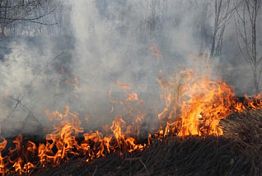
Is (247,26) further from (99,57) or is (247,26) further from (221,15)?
(99,57)

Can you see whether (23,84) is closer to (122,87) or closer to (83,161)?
(122,87)

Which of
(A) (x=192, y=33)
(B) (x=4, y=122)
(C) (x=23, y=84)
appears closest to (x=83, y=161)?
(B) (x=4, y=122)

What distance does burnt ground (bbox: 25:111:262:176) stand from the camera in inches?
168

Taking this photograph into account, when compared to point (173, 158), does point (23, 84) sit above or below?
above

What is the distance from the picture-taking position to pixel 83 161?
→ 4.64 meters

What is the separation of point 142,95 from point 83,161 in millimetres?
3501

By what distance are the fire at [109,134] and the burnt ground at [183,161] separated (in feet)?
0.62

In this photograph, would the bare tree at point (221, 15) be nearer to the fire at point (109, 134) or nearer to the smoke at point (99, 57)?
Result: the smoke at point (99, 57)

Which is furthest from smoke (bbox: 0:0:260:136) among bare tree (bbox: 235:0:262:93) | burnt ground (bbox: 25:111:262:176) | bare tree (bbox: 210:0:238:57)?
burnt ground (bbox: 25:111:262:176)

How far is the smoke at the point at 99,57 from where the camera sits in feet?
22.5

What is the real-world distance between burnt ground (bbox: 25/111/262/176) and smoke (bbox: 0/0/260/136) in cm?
150

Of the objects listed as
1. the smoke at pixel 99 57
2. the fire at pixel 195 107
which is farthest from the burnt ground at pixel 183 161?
the smoke at pixel 99 57

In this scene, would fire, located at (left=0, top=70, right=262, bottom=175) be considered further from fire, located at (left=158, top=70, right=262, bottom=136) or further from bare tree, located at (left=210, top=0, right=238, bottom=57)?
bare tree, located at (left=210, top=0, right=238, bottom=57)

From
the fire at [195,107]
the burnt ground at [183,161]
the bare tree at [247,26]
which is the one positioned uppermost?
the bare tree at [247,26]
